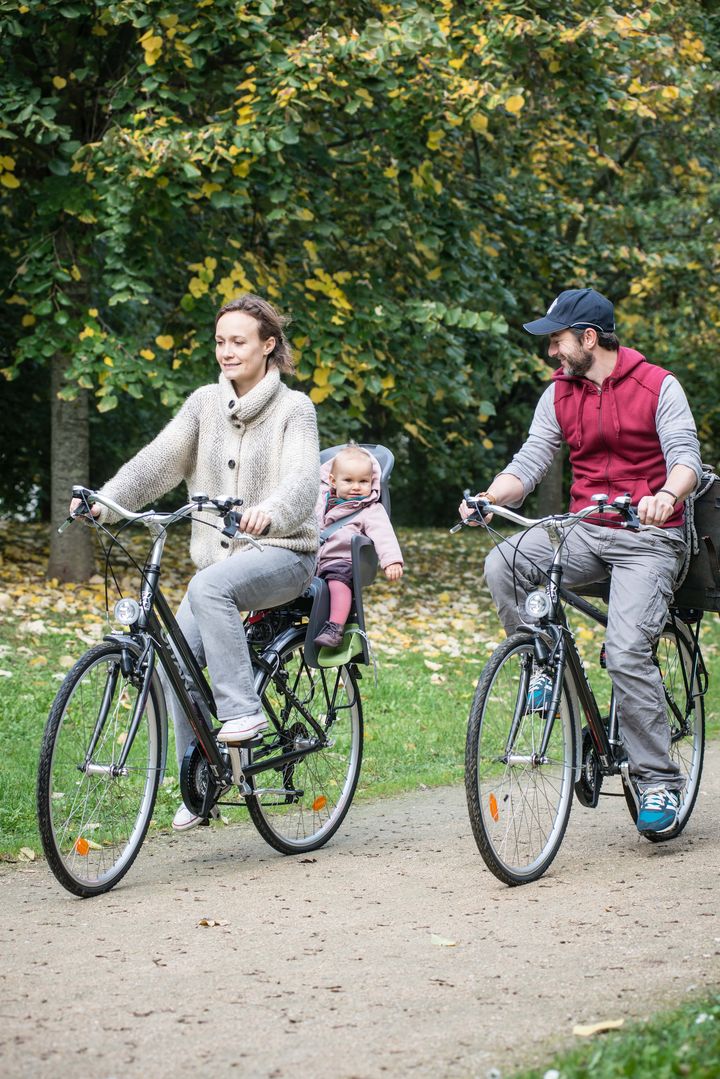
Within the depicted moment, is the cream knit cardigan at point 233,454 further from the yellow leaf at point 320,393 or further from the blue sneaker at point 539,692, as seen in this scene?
the yellow leaf at point 320,393

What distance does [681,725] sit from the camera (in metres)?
5.44

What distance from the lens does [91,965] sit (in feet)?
12.2

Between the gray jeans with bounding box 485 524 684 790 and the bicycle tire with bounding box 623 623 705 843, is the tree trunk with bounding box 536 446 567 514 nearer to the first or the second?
the bicycle tire with bounding box 623 623 705 843

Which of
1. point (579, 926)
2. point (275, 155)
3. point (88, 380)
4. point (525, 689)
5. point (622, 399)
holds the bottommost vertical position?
point (579, 926)

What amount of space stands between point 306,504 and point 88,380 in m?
5.85

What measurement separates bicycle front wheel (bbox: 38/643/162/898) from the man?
52.2 inches

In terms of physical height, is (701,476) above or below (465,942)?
above

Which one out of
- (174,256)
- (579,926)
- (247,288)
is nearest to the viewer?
(579,926)

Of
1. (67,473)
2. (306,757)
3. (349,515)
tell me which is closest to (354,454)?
(349,515)

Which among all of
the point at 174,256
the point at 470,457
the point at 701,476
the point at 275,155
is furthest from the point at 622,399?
the point at 470,457

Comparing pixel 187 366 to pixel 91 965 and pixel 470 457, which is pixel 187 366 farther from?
pixel 470 457

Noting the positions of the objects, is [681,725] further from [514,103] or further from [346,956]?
[514,103]

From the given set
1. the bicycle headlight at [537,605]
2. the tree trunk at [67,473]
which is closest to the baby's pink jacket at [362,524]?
the bicycle headlight at [537,605]

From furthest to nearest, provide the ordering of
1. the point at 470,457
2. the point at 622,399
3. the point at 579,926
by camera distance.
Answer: the point at 470,457
the point at 622,399
the point at 579,926
